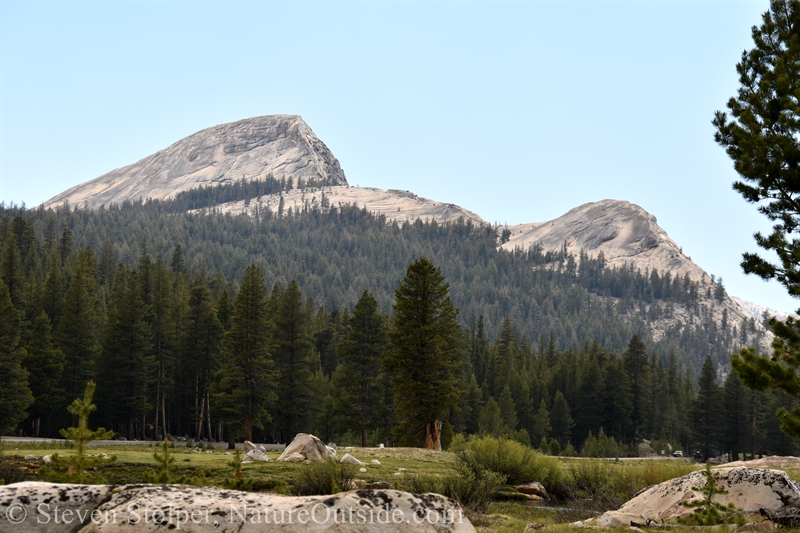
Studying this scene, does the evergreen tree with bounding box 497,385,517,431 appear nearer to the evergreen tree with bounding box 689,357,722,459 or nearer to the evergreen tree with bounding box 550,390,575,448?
the evergreen tree with bounding box 550,390,575,448

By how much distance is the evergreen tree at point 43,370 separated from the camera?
6988 cm

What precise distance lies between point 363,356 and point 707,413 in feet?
194

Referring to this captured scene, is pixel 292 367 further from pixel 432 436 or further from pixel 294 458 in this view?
pixel 294 458

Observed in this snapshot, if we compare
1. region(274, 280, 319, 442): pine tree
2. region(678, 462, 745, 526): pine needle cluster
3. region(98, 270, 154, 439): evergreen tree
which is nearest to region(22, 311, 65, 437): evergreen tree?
region(98, 270, 154, 439): evergreen tree

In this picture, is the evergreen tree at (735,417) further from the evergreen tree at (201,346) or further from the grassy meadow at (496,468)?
the grassy meadow at (496,468)

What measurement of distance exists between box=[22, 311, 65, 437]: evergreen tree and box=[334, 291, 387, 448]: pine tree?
25.1 meters

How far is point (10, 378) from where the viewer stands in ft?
204

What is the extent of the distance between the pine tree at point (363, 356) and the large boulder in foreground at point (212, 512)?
192ft

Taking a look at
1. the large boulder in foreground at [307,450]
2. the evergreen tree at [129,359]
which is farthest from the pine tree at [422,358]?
the evergreen tree at [129,359]

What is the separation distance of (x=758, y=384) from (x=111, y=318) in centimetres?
6973

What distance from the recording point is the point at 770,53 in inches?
→ 905

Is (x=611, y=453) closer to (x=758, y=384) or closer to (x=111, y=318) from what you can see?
(x=111, y=318)

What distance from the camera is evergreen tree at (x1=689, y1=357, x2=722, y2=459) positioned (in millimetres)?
105875

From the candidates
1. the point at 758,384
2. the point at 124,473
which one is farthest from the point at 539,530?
the point at 124,473
